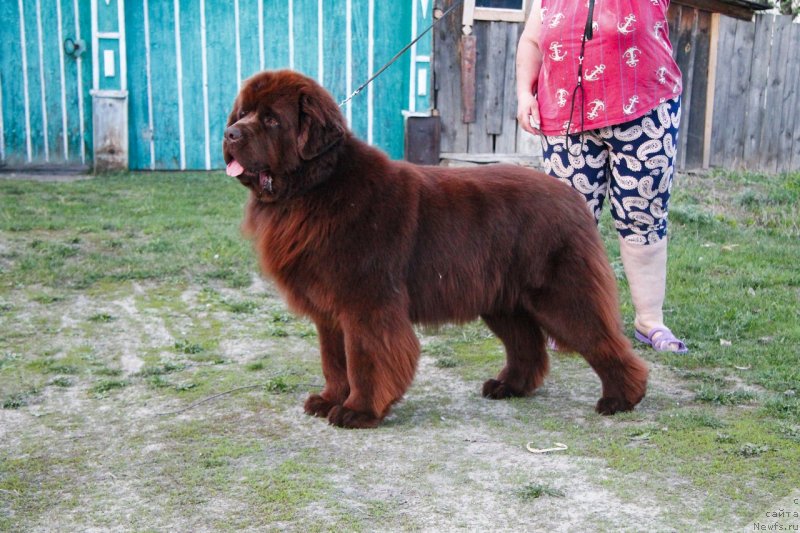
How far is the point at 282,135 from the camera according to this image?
3555 millimetres

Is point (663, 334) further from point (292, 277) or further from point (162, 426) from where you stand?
point (162, 426)

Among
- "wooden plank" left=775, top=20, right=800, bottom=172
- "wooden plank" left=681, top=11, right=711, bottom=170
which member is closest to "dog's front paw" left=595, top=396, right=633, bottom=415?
"wooden plank" left=681, top=11, right=711, bottom=170

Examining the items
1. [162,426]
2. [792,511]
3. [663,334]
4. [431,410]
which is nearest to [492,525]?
[792,511]

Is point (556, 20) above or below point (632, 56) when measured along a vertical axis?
above

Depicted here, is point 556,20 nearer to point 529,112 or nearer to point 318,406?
point 529,112

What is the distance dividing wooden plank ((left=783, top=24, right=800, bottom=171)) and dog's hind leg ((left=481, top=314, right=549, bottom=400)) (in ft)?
29.9

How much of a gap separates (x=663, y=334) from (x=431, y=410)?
5.16 ft

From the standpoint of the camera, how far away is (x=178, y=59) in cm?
1054

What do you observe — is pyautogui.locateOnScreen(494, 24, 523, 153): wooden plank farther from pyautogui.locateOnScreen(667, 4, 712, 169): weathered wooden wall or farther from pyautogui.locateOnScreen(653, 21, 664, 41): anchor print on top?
pyautogui.locateOnScreen(653, 21, 664, 41): anchor print on top

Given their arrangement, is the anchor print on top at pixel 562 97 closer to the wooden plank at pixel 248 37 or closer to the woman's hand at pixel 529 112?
the woman's hand at pixel 529 112

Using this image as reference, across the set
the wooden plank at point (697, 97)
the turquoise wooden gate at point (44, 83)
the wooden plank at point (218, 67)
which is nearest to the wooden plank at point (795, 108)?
the wooden plank at point (697, 97)

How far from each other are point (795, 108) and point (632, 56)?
872 cm

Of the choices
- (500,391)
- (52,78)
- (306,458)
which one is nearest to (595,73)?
(500,391)

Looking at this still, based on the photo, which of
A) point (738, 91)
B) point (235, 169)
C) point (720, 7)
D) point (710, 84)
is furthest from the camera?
point (738, 91)
